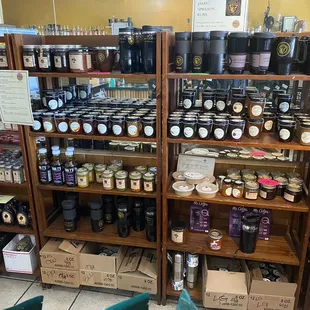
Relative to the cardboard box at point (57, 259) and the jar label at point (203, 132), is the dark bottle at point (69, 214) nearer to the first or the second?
the cardboard box at point (57, 259)

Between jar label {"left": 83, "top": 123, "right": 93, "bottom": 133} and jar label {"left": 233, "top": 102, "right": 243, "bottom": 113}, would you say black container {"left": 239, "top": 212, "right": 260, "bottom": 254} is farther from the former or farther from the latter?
jar label {"left": 83, "top": 123, "right": 93, "bottom": 133}

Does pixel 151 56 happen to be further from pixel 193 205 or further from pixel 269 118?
pixel 193 205

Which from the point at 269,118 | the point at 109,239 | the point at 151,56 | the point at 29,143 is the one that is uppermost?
the point at 151,56

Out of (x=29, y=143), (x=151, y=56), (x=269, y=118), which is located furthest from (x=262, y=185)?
(x=29, y=143)

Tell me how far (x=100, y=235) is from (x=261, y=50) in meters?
1.54

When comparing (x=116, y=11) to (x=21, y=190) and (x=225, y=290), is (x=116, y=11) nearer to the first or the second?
(x=21, y=190)

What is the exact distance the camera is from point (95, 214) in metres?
2.24

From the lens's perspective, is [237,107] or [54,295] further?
[54,295]

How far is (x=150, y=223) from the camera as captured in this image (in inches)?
83.5

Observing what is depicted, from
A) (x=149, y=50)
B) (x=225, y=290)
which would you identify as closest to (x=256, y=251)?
(x=225, y=290)

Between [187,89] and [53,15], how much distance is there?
3.82 meters

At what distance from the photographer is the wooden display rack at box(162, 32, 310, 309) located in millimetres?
1769

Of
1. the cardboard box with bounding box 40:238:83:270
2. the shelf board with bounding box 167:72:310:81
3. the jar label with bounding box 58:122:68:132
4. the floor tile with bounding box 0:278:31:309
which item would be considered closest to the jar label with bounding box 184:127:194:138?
the shelf board with bounding box 167:72:310:81

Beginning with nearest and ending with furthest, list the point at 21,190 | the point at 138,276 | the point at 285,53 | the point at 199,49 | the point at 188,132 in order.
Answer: the point at 285,53 → the point at 199,49 → the point at 188,132 → the point at 138,276 → the point at 21,190
